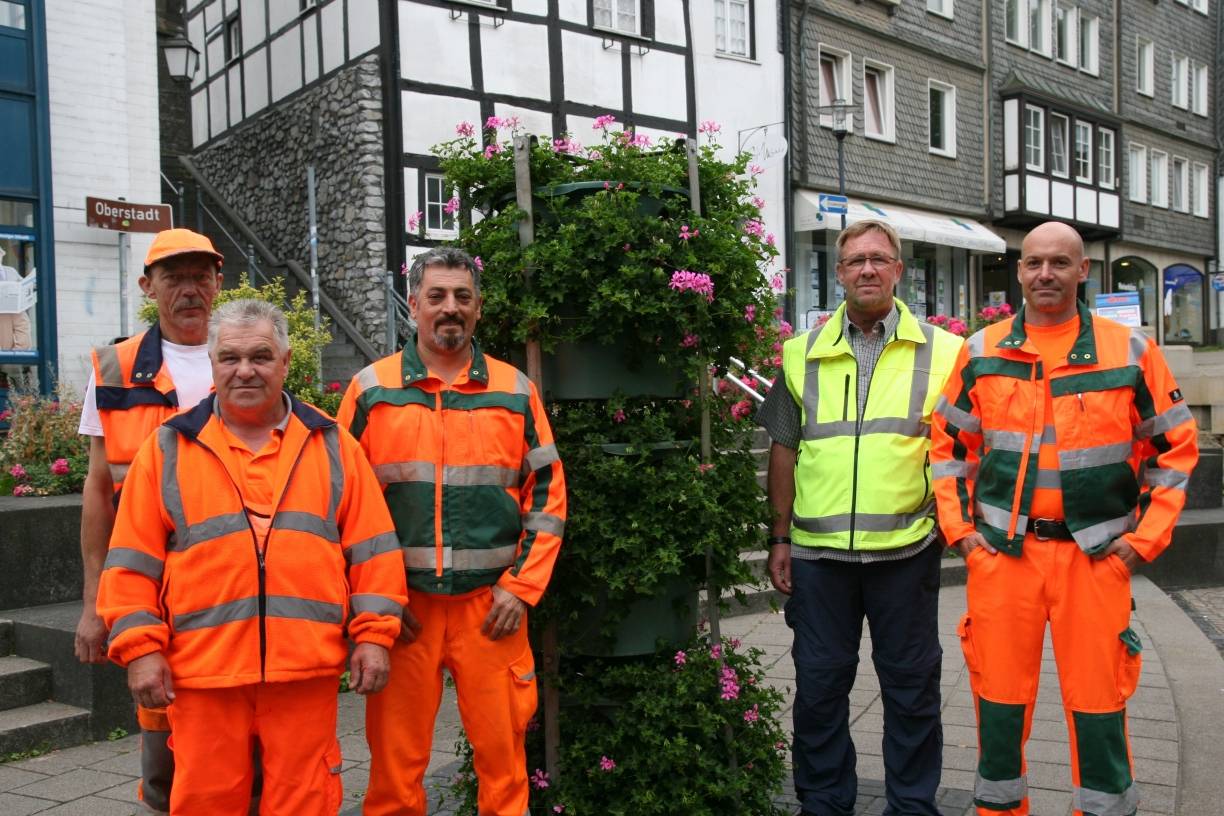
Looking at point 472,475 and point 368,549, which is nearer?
point 368,549

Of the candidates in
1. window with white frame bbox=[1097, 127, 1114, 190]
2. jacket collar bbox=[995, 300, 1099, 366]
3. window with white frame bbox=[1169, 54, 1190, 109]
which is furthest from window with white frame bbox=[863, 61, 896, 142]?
jacket collar bbox=[995, 300, 1099, 366]

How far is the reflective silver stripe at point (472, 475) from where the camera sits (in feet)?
10.7

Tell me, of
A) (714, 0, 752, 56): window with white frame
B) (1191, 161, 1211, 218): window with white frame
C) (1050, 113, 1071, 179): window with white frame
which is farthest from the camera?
(1191, 161, 1211, 218): window with white frame

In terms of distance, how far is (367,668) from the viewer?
2986mm

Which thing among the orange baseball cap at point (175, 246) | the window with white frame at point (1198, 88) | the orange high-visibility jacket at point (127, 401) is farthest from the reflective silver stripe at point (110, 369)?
the window with white frame at point (1198, 88)

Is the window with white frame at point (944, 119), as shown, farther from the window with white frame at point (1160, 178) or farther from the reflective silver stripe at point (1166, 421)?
the reflective silver stripe at point (1166, 421)

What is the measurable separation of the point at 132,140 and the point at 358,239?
3843 mm

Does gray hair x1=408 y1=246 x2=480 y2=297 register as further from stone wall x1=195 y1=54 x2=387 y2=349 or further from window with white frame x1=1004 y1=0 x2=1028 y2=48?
window with white frame x1=1004 y1=0 x2=1028 y2=48

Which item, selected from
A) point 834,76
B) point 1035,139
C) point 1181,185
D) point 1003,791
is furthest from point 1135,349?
point 1181,185

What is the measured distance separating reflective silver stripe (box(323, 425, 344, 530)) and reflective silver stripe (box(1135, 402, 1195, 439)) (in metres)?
2.40

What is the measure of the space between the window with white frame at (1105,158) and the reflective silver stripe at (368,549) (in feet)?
84.9

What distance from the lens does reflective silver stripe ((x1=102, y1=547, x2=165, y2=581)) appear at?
2861 mm

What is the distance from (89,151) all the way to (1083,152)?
70.6 feet

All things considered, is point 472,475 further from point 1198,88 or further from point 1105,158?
point 1198,88
